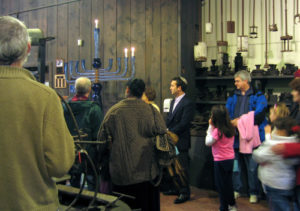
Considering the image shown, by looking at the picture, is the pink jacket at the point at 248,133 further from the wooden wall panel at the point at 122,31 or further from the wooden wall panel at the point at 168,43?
the wooden wall panel at the point at 122,31

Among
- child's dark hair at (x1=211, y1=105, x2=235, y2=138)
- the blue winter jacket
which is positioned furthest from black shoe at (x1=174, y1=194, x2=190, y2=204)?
child's dark hair at (x1=211, y1=105, x2=235, y2=138)

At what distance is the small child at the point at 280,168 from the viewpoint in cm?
229

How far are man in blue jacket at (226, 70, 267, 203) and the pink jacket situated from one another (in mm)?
51

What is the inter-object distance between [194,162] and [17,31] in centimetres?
353

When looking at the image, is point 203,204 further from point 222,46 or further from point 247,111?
point 222,46

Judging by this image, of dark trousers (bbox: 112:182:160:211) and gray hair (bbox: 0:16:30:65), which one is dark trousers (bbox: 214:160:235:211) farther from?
gray hair (bbox: 0:16:30:65)

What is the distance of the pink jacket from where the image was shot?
12.3ft

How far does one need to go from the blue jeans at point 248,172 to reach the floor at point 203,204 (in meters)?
0.14

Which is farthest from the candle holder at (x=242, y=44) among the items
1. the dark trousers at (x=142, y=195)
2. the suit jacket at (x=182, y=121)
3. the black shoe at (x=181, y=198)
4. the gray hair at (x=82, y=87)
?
the dark trousers at (x=142, y=195)

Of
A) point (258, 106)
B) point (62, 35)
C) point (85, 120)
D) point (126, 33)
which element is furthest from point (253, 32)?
point (62, 35)

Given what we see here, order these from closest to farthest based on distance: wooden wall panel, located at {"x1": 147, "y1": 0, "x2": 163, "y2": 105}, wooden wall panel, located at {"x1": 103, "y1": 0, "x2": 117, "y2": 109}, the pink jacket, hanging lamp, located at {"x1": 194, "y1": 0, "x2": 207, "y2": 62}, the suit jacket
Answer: the pink jacket → the suit jacket → hanging lamp, located at {"x1": 194, "y1": 0, "x2": 207, "y2": 62} → wooden wall panel, located at {"x1": 147, "y1": 0, "x2": 163, "y2": 105} → wooden wall panel, located at {"x1": 103, "y1": 0, "x2": 117, "y2": 109}

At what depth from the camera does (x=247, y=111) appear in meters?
3.87

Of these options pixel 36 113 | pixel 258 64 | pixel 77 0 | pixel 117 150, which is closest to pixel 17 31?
pixel 36 113

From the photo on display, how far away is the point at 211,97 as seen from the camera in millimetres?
4758
